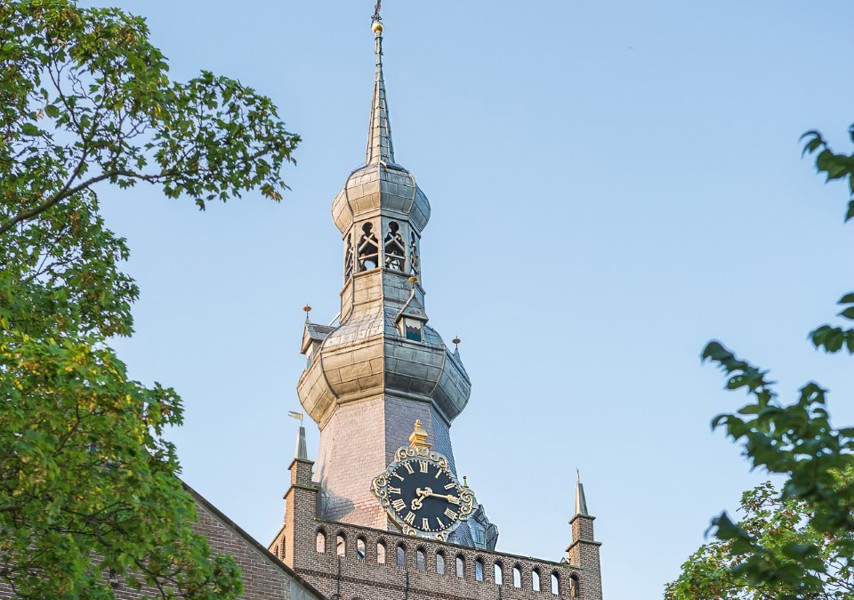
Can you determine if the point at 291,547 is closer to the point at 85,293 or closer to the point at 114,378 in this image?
the point at 85,293

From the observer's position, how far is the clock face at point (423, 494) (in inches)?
1766

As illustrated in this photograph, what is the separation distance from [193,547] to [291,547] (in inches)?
1030

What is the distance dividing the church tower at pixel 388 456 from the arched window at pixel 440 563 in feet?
0.15

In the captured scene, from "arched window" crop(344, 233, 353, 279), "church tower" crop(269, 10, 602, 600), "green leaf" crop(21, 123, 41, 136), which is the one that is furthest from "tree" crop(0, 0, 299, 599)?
"arched window" crop(344, 233, 353, 279)

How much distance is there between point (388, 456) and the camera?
154 feet

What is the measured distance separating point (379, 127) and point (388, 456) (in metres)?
16.5

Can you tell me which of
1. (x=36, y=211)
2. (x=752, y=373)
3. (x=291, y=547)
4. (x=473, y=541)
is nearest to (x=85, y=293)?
(x=36, y=211)

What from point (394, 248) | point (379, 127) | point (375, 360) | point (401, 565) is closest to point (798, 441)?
point (401, 565)

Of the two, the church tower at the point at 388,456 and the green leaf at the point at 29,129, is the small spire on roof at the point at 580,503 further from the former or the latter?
the green leaf at the point at 29,129

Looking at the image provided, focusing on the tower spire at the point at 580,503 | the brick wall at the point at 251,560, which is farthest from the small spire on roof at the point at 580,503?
the brick wall at the point at 251,560

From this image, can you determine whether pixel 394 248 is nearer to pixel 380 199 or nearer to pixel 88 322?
pixel 380 199

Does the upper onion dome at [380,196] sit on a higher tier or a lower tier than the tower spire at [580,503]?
higher

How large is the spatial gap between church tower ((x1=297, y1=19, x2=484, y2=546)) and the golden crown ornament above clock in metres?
0.52

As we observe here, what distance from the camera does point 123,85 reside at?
17.3 m
